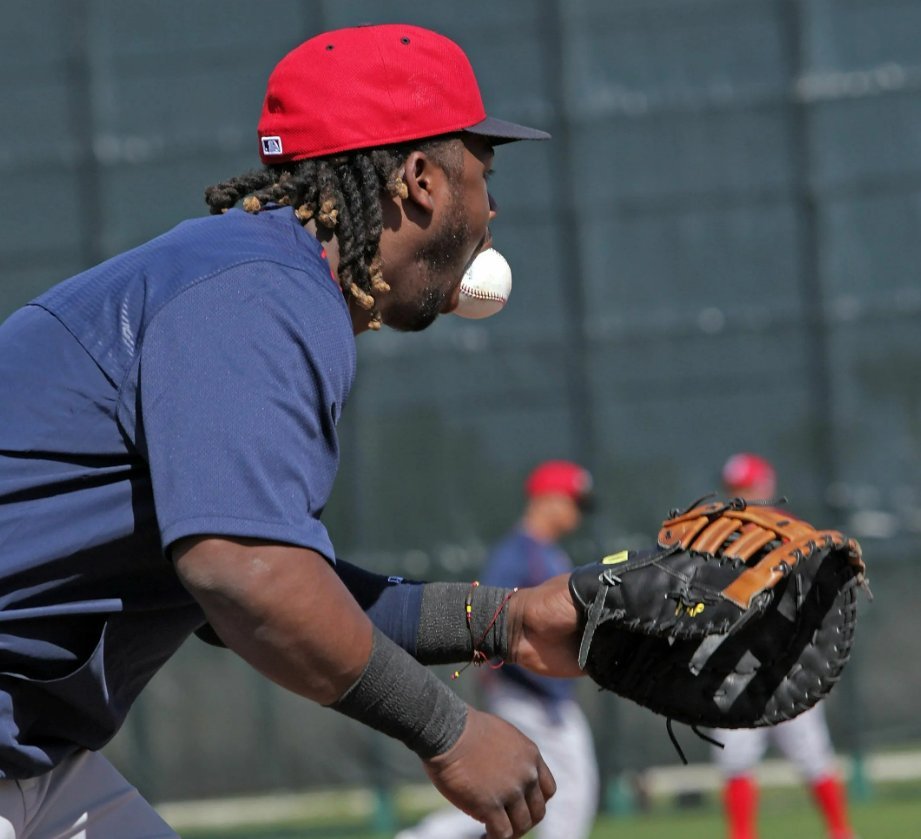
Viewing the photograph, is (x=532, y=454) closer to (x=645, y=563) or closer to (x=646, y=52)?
(x=646, y=52)

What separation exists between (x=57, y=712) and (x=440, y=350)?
7.85 meters

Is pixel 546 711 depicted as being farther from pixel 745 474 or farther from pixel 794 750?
pixel 745 474

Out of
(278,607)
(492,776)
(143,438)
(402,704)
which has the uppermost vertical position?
(143,438)

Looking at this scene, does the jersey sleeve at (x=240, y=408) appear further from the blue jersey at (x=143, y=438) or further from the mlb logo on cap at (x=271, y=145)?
the mlb logo on cap at (x=271, y=145)

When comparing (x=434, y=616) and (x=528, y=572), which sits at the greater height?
(x=434, y=616)

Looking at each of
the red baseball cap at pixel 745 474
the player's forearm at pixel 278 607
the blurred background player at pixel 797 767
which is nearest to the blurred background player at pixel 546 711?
the blurred background player at pixel 797 767

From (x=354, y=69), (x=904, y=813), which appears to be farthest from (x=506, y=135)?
(x=904, y=813)

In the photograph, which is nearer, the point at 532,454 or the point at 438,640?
the point at 438,640

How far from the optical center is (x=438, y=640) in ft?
9.33

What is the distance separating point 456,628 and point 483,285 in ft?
1.96

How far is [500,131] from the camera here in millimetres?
2633

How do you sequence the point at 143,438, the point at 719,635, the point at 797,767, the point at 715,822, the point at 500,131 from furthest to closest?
the point at 715,822 < the point at 797,767 < the point at 719,635 < the point at 500,131 < the point at 143,438

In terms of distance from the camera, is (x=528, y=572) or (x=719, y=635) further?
(x=528, y=572)

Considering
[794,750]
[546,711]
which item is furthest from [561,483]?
[794,750]
